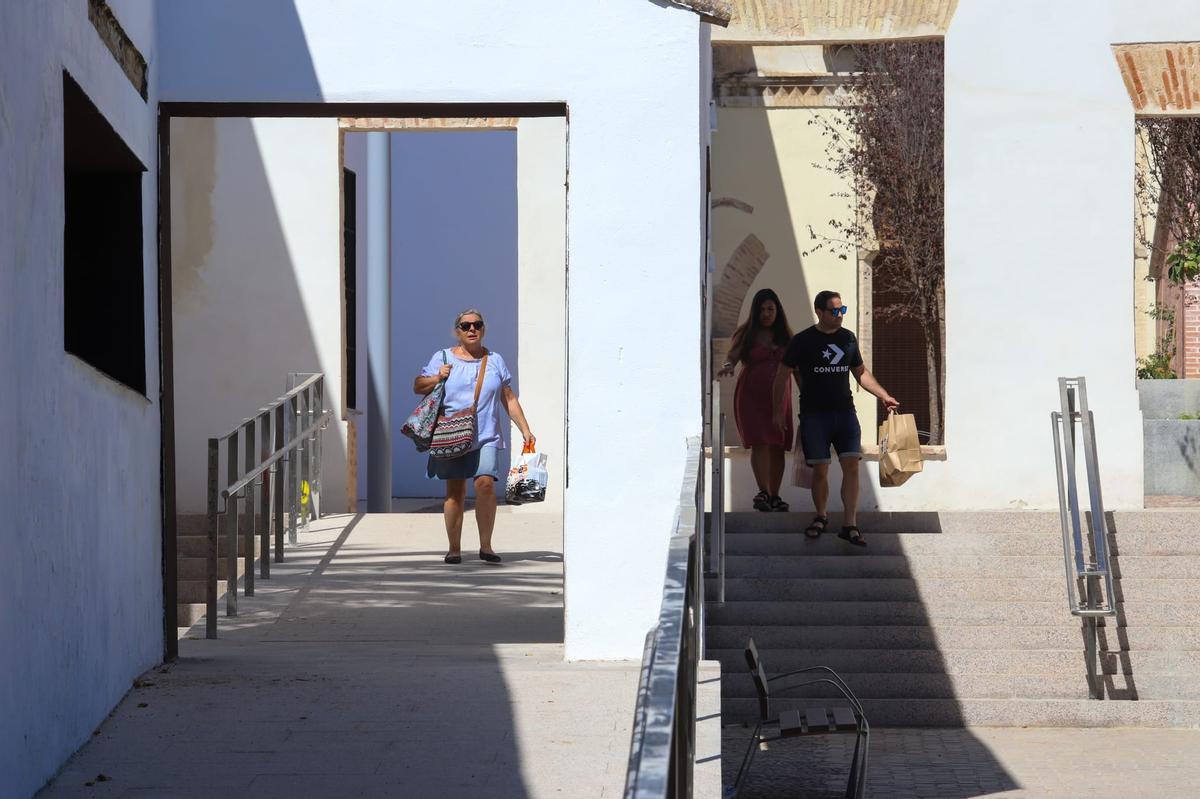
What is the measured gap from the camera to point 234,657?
761 centimetres

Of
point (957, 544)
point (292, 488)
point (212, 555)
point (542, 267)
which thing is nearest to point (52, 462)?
point (212, 555)

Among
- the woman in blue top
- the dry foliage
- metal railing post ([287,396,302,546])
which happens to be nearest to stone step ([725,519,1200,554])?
the woman in blue top

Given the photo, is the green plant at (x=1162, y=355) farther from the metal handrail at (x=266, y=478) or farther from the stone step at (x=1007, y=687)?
the stone step at (x=1007, y=687)

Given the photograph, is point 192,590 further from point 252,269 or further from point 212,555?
point 252,269

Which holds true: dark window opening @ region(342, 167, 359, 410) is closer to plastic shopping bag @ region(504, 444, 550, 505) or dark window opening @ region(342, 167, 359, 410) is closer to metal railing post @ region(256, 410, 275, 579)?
metal railing post @ region(256, 410, 275, 579)

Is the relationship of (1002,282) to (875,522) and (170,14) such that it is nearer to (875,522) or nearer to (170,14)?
(875,522)

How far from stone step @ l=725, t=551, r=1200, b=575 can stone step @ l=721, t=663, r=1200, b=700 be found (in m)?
0.80

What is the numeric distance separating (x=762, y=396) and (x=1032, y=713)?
259cm

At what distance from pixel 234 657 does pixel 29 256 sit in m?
2.81

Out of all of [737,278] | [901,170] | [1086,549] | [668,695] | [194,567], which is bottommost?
[194,567]

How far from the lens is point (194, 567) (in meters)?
10.8

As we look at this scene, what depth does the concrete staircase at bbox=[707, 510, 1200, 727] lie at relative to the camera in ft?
28.1

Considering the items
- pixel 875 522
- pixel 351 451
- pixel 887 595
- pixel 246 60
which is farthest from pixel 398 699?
pixel 351 451

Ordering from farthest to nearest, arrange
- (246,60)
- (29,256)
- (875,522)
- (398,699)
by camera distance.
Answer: (875,522) → (246,60) → (398,699) → (29,256)
